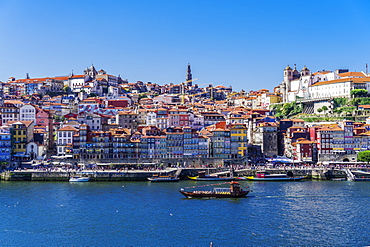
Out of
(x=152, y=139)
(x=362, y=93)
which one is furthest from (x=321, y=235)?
(x=362, y=93)

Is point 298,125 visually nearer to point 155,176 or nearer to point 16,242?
point 155,176

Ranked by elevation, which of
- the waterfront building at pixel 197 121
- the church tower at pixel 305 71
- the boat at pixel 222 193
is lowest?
the boat at pixel 222 193

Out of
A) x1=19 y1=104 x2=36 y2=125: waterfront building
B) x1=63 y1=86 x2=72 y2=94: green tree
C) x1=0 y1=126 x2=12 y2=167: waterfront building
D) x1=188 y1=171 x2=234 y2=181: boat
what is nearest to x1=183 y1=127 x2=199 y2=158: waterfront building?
x1=188 y1=171 x2=234 y2=181: boat

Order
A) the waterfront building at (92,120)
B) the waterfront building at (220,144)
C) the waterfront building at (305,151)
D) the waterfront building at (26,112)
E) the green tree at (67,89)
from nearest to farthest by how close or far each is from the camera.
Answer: the waterfront building at (220,144), the waterfront building at (305,151), the waterfront building at (92,120), the waterfront building at (26,112), the green tree at (67,89)

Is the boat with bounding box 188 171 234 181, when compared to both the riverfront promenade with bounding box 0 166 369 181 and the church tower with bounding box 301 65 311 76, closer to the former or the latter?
the riverfront promenade with bounding box 0 166 369 181

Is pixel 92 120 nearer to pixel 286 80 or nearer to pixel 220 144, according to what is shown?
pixel 220 144

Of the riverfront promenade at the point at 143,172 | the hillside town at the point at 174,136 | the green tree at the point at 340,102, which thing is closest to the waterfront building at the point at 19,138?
the hillside town at the point at 174,136

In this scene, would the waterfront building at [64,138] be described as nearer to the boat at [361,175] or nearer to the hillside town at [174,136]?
the hillside town at [174,136]
